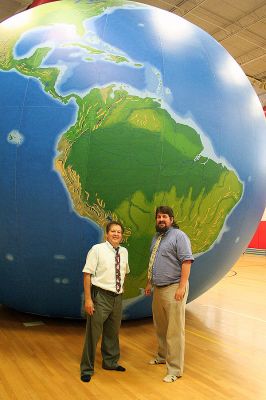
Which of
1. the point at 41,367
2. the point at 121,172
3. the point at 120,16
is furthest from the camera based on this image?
the point at 120,16

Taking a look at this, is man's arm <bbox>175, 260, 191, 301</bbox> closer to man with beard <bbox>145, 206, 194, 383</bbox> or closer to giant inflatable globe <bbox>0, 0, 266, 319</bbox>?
man with beard <bbox>145, 206, 194, 383</bbox>

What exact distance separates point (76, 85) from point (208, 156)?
1334 millimetres

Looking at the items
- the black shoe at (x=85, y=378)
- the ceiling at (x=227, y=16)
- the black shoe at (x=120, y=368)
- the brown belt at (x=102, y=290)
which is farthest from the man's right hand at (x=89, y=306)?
the ceiling at (x=227, y=16)

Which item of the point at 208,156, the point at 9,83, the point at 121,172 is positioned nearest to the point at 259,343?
the point at 208,156

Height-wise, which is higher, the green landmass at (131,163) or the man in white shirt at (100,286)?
the green landmass at (131,163)

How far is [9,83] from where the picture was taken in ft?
12.8

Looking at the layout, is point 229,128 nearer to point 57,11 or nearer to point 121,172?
point 121,172

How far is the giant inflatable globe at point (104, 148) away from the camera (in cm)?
367

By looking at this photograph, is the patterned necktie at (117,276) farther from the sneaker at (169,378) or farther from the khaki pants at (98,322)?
the sneaker at (169,378)

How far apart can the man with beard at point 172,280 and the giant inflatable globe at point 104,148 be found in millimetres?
480

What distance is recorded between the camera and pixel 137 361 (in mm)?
3559

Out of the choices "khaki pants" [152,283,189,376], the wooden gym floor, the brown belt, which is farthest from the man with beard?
the brown belt

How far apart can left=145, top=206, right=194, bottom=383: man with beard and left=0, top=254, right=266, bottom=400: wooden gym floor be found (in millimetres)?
197

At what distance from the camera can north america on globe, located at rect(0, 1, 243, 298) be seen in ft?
12.0
